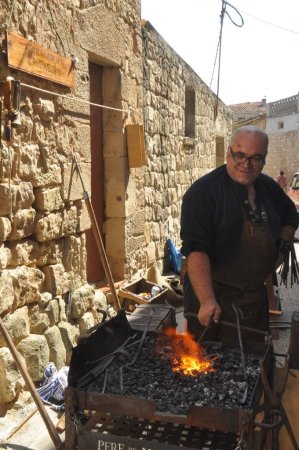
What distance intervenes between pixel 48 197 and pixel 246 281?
71.0 inches

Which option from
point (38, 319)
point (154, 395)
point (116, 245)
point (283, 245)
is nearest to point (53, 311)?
point (38, 319)

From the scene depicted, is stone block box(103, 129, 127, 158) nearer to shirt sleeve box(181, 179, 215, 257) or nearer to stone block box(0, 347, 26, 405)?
stone block box(0, 347, 26, 405)

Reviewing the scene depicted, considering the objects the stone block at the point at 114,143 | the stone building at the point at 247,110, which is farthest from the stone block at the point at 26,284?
the stone building at the point at 247,110

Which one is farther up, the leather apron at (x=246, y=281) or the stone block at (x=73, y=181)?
the stone block at (x=73, y=181)

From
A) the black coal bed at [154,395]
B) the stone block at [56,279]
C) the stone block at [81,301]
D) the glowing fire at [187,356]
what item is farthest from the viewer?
the stone block at [81,301]

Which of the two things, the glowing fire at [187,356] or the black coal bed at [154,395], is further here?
the glowing fire at [187,356]

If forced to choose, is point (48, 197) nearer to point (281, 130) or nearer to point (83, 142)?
point (83, 142)

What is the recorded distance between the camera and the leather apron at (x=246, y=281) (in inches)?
110

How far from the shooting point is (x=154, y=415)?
1.91m

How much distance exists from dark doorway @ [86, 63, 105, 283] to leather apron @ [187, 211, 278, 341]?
8.35 feet

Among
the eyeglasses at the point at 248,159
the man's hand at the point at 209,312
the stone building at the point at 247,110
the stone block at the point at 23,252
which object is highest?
the stone building at the point at 247,110

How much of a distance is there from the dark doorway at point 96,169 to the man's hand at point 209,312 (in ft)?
9.32

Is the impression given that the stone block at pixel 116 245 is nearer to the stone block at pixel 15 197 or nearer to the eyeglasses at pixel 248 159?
the stone block at pixel 15 197

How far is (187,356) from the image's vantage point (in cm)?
241
